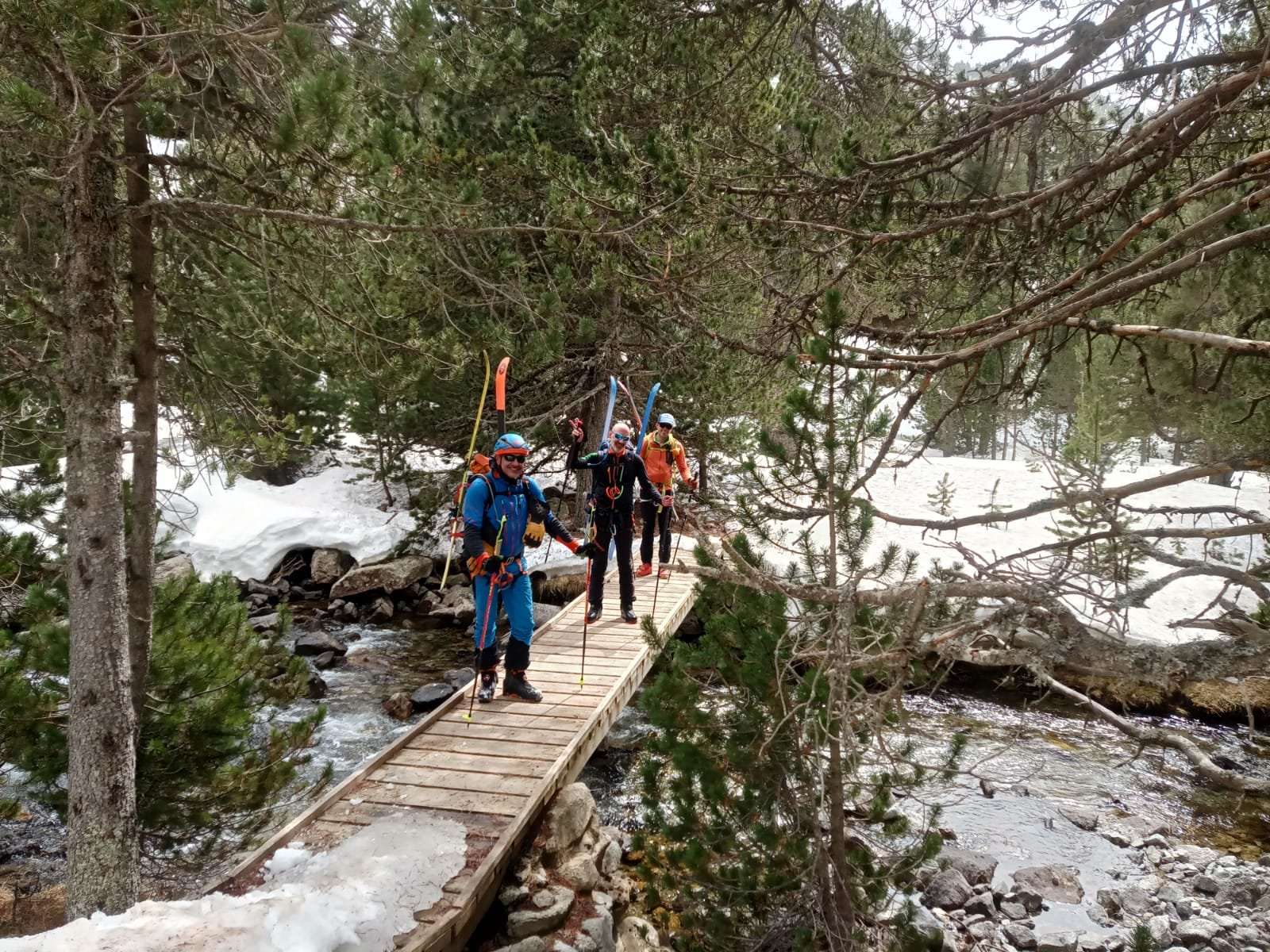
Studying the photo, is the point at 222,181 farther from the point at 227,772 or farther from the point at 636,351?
the point at 636,351

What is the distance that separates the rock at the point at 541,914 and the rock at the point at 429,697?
453cm

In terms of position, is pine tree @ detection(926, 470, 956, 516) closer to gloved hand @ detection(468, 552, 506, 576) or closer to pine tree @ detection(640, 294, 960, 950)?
pine tree @ detection(640, 294, 960, 950)

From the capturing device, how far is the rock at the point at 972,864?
6.63m

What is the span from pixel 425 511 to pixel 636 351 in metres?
4.79

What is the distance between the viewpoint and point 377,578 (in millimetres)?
14016

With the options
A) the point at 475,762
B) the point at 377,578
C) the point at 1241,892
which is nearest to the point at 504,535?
the point at 475,762

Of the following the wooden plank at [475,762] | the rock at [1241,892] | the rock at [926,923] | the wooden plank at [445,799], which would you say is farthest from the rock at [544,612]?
the rock at [1241,892]

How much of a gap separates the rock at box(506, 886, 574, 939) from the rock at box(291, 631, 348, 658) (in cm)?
707

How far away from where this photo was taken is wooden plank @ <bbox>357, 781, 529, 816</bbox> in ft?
17.3

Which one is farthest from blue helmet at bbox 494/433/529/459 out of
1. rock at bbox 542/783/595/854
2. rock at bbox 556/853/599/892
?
rock at bbox 556/853/599/892

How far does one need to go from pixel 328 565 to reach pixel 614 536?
8.03 meters

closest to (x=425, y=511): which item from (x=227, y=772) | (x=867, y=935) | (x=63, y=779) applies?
(x=63, y=779)

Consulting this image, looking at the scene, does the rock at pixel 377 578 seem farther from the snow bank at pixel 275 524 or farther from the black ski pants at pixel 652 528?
the black ski pants at pixel 652 528

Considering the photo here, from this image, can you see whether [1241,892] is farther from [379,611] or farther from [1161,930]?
[379,611]
